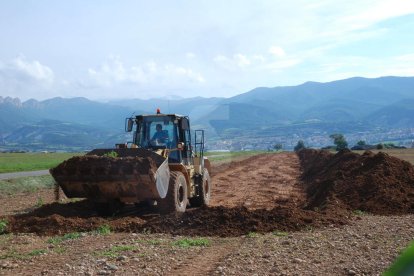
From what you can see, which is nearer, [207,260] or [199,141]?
[207,260]

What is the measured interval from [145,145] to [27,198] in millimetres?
6913

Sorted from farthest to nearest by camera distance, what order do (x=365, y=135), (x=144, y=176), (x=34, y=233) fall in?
1. (x=365, y=135)
2. (x=144, y=176)
3. (x=34, y=233)

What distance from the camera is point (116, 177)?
39.9ft

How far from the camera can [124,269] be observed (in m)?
6.91

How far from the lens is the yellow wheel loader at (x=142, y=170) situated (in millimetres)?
12109

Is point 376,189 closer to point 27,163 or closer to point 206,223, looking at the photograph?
point 206,223

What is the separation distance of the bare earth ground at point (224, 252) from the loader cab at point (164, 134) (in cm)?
386

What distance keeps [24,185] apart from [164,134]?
12860mm

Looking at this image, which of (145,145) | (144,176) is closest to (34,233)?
(144,176)

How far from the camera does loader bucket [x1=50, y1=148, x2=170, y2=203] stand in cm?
1200

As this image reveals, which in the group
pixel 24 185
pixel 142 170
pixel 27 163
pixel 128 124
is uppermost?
pixel 128 124

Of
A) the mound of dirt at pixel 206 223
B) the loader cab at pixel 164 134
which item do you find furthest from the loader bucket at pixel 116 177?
the loader cab at pixel 164 134

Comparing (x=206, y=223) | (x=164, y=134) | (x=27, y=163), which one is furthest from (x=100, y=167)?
(x=27, y=163)

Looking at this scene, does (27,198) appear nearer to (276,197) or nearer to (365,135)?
(276,197)
